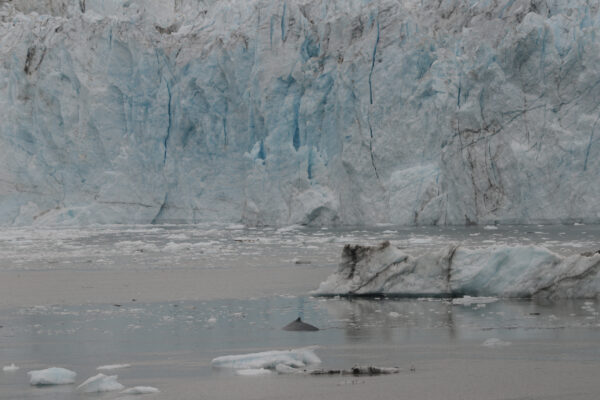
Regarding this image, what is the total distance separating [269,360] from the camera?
4.25 m

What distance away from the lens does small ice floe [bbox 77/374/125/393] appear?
369 centimetres

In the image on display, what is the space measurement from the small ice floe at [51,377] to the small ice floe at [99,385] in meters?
0.19

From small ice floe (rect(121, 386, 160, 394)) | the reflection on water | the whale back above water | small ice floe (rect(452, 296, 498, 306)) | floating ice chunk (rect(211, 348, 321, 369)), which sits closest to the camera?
small ice floe (rect(121, 386, 160, 394))

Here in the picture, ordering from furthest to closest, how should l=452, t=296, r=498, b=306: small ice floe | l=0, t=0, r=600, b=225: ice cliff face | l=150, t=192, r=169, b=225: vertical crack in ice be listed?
1. l=150, t=192, r=169, b=225: vertical crack in ice
2. l=0, t=0, r=600, b=225: ice cliff face
3. l=452, t=296, r=498, b=306: small ice floe

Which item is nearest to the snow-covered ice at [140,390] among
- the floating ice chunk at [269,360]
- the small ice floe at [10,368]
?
the floating ice chunk at [269,360]

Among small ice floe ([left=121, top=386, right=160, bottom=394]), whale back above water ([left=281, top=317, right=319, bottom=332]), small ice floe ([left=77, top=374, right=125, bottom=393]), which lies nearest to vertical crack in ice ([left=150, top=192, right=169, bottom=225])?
whale back above water ([left=281, top=317, right=319, bottom=332])

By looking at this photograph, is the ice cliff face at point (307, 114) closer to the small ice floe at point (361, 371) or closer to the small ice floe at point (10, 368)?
the small ice floe at point (361, 371)

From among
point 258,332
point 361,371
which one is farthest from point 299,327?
point 361,371

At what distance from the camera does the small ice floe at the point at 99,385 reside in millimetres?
3691

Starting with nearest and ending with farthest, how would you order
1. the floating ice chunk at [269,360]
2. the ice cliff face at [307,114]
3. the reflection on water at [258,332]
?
the floating ice chunk at [269,360]
the reflection on water at [258,332]
the ice cliff face at [307,114]

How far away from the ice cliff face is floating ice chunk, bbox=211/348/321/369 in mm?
16530

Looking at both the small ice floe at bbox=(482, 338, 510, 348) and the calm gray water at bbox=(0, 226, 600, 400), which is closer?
the calm gray water at bbox=(0, 226, 600, 400)

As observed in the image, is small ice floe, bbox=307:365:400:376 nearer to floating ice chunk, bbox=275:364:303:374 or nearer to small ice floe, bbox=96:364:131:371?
floating ice chunk, bbox=275:364:303:374

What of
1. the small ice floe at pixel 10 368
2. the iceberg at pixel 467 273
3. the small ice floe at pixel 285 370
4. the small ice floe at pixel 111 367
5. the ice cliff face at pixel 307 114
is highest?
the ice cliff face at pixel 307 114
